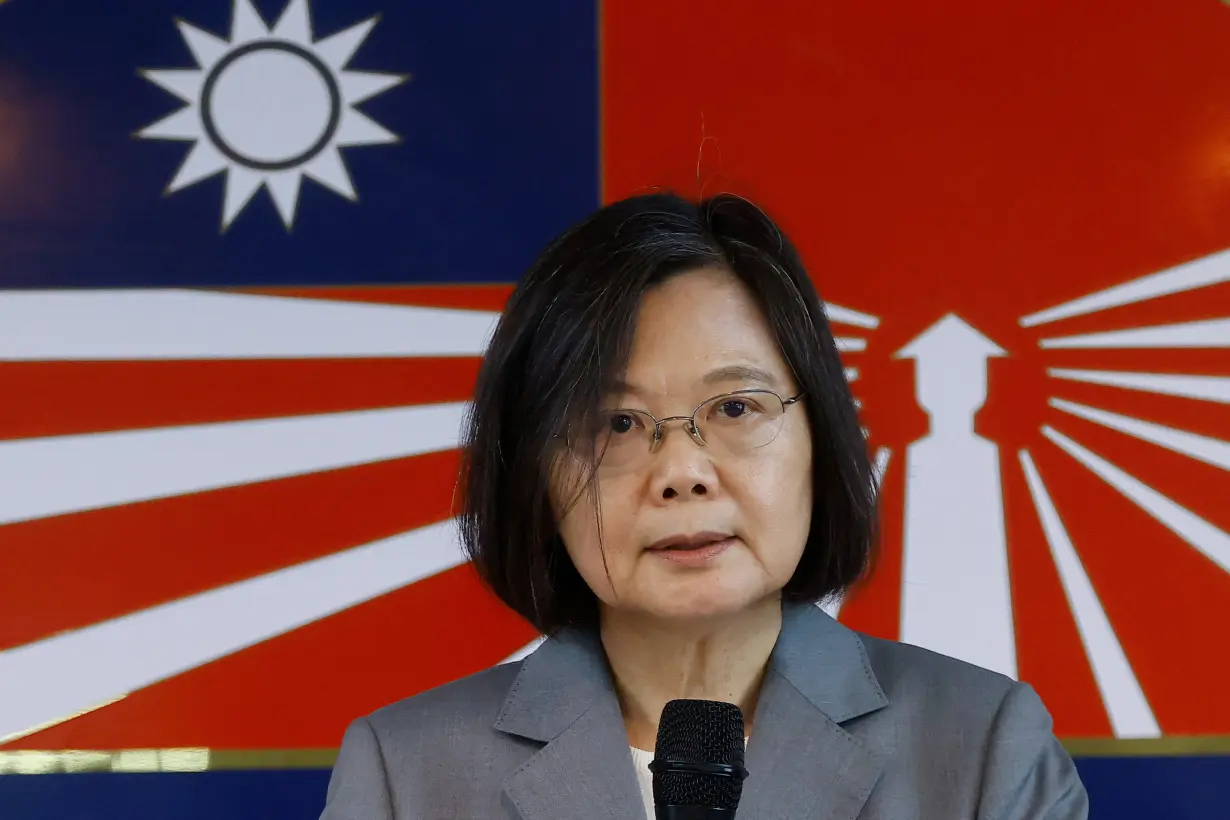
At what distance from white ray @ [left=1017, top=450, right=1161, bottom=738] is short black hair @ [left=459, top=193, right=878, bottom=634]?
0.70 metres

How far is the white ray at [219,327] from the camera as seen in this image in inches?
79.8

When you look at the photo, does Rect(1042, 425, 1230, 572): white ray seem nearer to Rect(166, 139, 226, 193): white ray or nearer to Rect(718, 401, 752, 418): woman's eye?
Rect(718, 401, 752, 418): woman's eye

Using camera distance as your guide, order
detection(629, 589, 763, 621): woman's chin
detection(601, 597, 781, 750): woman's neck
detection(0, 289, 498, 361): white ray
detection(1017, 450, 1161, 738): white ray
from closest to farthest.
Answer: detection(629, 589, 763, 621): woman's chin, detection(601, 597, 781, 750): woman's neck, detection(1017, 450, 1161, 738): white ray, detection(0, 289, 498, 361): white ray

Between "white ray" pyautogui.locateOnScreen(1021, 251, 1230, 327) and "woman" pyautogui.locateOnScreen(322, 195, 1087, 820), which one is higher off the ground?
"white ray" pyautogui.locateOnScreen(1021, 251, 1230, 327)

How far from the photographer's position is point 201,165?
80.8 inches

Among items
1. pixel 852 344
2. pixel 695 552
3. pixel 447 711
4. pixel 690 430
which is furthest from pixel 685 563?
pixel 852 344

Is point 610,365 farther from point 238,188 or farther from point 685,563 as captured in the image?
point 238,188

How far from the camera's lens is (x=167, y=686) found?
1.99 m

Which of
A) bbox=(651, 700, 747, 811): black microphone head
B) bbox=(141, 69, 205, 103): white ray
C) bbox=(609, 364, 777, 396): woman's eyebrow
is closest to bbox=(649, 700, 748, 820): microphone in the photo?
bbox=(651, 700, 747, 811): black microphone head

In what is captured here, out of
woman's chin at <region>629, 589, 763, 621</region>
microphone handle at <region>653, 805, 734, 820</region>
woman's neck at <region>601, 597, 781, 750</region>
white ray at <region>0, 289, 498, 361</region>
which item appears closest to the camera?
microphone handle at <region>653, 805, 734, 820</region>

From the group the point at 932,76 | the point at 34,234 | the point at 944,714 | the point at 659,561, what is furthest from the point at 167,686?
the point at 932,76

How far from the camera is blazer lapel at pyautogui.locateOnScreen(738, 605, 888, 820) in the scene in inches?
47.6

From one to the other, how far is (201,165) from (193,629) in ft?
2.48

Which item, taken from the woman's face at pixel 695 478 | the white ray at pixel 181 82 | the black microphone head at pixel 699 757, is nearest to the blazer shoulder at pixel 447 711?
the woman's face at pixel 695 478
